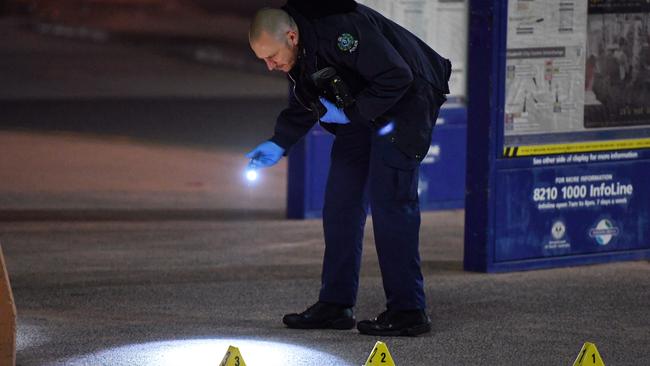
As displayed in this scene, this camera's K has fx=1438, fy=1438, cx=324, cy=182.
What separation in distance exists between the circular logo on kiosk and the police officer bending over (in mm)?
2163

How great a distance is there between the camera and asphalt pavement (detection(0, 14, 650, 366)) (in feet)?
21.2

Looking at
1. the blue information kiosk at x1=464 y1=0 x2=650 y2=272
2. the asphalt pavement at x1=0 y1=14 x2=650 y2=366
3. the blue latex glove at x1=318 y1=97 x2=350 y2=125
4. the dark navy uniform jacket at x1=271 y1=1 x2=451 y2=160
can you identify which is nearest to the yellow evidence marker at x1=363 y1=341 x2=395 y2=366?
the asphalt pavement at x1=0 y1=14 x2=650 y2=366

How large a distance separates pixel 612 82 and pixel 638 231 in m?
0.95

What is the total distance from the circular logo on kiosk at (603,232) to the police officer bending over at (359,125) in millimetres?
2163

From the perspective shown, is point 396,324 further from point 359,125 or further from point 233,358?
point 233,358

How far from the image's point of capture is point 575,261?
335 inches

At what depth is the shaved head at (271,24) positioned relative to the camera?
6.22 metres

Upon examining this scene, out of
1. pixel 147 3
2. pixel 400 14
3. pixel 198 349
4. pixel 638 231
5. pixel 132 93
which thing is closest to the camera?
pixel 198 349

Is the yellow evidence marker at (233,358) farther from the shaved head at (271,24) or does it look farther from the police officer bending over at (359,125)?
the shaved head at (271,24)

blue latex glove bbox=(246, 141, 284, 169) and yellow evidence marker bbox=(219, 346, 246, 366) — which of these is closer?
yellow evidence marker bbox=(219, 346, 246, 366)

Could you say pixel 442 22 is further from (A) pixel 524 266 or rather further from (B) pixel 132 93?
(B) pixel 132 93

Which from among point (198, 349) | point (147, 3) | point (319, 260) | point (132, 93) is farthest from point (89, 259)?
point (147, 3)

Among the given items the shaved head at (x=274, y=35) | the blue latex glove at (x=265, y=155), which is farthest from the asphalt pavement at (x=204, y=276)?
the shaved head at (x=274, y=35)

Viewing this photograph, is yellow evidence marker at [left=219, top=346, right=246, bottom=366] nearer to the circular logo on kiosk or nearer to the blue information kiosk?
the blue information kiosk
